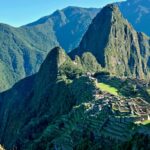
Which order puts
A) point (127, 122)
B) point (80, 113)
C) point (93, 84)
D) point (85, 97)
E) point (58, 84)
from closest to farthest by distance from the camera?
point (127, 122), point (80, 113), point (85, 97), point (93, 84), point (58, 84)

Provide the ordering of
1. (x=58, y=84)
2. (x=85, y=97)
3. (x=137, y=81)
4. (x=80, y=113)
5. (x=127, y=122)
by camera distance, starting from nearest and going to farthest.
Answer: (x=127, y=122)
(x=80, y=113)
(x=85, y=97)
(x=137, y=81)
(x=58, y=84)

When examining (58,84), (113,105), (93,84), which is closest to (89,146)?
(113,105)

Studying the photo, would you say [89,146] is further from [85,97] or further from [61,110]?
[61,110]

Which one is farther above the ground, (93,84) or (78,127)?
(93,84)

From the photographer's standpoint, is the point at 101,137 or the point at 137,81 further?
the point at 137,81

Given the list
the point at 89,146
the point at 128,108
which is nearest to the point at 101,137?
the point at 89,146

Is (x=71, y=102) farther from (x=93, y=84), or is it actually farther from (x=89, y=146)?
(x=89, y=146)

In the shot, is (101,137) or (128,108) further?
(128,108)

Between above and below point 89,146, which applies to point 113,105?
above

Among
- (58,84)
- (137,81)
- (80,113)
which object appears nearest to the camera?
(80,113)
